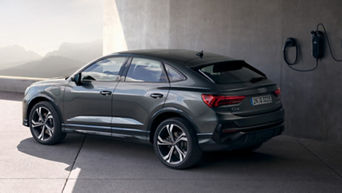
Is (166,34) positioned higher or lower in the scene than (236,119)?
higher

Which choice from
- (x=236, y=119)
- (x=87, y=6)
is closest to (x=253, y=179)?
(x=236, y=119)

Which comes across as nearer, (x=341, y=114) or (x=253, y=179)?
(x=253, y=179)

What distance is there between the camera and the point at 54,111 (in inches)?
348

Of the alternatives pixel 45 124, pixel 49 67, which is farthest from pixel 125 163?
pixel 49 67

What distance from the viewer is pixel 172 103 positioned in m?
7.46

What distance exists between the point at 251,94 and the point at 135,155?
2.15 metres

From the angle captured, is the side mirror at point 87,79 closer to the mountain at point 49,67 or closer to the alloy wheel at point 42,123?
the alloy wheel at point 42,123

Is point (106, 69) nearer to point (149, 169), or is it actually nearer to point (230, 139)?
point (149, 169)

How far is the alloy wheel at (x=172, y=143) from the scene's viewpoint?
24.5 feet

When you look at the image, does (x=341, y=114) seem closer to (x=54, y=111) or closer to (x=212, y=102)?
(x=212, y=102)

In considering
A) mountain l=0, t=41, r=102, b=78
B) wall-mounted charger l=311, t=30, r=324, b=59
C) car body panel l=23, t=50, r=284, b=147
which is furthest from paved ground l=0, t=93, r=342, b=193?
mountain l=0, t=41, r=102, b=78

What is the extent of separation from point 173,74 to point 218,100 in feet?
2.89

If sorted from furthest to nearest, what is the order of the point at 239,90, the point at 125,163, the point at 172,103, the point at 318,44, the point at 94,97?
the point at 318,44 → the point at 94,97 → the point at 125,163 → the point at 172,103 → the point at 239,90

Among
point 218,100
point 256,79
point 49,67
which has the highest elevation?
point 256,79
